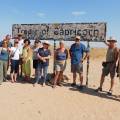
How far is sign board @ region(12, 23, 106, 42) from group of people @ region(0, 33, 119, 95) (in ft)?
2.22

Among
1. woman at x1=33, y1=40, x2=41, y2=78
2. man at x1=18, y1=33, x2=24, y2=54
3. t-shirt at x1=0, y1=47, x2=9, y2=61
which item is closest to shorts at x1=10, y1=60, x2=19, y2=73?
t-shirt at x1=0, y1=47, x2=9, y2=61

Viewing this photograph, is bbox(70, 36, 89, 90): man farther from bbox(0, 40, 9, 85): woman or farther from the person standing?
bbox(0, 40, 9, 85): woman

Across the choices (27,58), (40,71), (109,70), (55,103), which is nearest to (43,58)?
(40,71)

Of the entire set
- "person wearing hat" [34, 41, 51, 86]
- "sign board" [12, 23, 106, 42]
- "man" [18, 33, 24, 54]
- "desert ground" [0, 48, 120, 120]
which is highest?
"sign board" [12, 23, 106, 42]

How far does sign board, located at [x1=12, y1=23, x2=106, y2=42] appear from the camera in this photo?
1330cm

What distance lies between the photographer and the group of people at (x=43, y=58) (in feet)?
40.4

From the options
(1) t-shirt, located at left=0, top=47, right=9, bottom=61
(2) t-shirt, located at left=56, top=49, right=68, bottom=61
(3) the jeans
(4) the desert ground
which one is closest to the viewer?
(4) the desert ground

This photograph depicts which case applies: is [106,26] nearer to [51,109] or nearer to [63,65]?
[63,65]

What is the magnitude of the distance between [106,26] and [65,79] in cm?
306

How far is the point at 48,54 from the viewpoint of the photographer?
13188mm

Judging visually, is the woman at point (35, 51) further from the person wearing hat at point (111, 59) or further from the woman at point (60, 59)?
the person wearing hat at point (111, 59)

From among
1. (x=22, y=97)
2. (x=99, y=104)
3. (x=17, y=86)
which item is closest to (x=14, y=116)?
(x=22, y=97)

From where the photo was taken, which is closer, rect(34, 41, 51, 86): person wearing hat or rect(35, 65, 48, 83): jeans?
rect(34, 41, 51, 86): person wearing hat

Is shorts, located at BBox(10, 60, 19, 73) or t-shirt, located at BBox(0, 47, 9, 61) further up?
t-shirt, located at BBox(0, 47, 9, 61)
